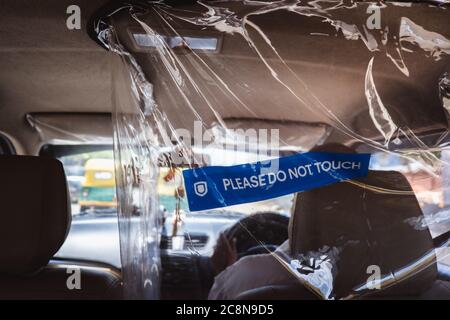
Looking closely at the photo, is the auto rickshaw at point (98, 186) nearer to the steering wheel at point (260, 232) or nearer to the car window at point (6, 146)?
the car window at point (6, 146)

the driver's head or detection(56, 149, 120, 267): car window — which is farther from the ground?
the driver's head

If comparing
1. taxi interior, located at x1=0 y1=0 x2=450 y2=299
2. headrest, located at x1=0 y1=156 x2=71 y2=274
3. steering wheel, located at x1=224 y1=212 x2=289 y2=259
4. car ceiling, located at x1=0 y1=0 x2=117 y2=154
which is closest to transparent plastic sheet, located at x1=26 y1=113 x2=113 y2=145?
car ceiling, located at x1=0 y1=0 x2=117 y2=154

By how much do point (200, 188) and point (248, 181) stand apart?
129 millimetres

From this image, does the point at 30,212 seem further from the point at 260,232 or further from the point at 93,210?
the point at 93,210

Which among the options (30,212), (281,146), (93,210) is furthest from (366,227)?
(93,210)

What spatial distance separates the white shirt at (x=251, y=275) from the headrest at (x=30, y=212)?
2.13 ft

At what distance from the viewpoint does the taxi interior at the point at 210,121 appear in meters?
1.52

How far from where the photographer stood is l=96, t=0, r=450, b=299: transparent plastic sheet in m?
1.49

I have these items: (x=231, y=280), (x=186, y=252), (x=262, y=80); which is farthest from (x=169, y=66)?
(x=231, y=280)

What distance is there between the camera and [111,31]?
1668mm

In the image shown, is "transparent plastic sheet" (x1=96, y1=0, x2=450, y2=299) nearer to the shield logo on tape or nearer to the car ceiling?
the shield logo on tape

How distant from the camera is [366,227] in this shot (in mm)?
1515

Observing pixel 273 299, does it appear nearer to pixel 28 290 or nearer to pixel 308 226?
pixel 308 226

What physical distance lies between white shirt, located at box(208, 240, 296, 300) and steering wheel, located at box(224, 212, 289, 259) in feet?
0.06
